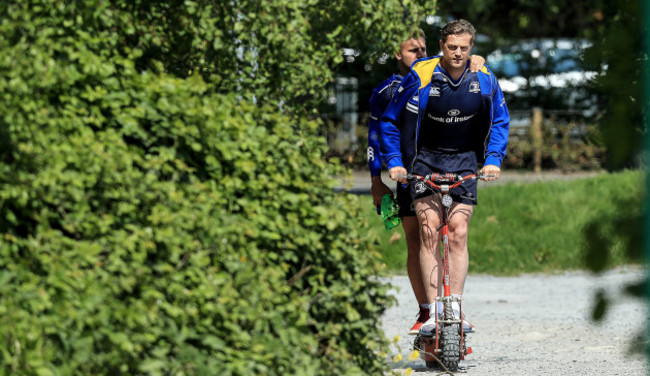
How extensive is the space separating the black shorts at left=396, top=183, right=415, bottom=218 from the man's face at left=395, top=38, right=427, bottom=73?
28.1 inches

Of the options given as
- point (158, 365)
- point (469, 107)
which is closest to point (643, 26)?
point (158, 365)

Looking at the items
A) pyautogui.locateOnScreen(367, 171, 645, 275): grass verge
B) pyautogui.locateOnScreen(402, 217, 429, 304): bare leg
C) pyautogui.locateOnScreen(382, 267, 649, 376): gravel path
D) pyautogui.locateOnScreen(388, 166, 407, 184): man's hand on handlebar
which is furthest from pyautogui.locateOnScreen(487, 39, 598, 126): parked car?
pyautogui.locateOnScreen(388, 166, 407, 184): man's hand on handlebar

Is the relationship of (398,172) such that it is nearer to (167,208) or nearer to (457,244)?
(457,244)

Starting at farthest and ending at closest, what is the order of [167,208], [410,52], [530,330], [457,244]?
1. [530,330]
2. [410,52]
3. [457,244]
4. [167,208]

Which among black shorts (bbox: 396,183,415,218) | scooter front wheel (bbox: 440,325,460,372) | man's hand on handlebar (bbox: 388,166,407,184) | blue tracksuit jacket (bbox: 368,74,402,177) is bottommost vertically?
scooter front wheel (bbox: 440,325,460,372)

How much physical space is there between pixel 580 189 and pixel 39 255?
10.8m

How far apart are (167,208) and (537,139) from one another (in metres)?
20.0

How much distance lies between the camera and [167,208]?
359 cm

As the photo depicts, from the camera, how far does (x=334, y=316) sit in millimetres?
3977

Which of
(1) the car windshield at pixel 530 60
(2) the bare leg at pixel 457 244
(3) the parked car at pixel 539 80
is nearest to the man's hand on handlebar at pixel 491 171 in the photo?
(2) the bare leg at pixel 457 244

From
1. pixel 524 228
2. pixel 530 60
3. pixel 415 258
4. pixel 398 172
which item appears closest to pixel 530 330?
pixel 415 258

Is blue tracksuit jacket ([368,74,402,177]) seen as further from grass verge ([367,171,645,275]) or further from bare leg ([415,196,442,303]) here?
grass verge ([367,171,645,275])

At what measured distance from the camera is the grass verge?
11367 mm

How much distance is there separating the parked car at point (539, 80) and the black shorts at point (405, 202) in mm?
17316
